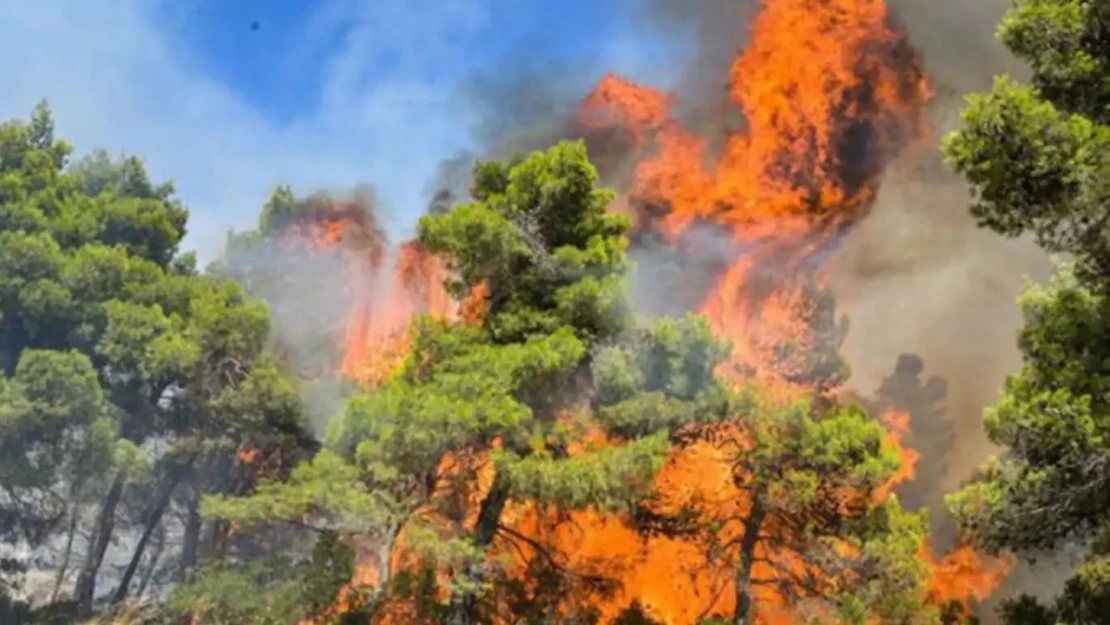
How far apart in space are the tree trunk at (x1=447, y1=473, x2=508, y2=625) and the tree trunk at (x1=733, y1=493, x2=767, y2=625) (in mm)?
4038

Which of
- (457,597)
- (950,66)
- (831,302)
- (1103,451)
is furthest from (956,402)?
(1103,451)

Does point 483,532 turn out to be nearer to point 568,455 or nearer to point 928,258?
point 568,455

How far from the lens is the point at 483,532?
1506 cm

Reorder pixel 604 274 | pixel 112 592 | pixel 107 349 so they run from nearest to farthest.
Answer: pixel 604 274 → pixel 107 349 → pixel 112 592

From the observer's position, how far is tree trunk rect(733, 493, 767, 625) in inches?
590

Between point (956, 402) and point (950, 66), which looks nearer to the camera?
point (956, 402)

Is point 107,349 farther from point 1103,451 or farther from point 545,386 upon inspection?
point 1103,451

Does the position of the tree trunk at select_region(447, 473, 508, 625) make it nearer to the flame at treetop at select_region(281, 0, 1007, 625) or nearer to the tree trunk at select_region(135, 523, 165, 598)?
the flame at treetop at select_region(281, 0, 1007, 625)

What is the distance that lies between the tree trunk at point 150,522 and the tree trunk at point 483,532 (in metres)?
10.1

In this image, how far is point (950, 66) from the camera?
83.6 feet

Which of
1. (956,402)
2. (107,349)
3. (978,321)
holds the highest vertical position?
(978,321)

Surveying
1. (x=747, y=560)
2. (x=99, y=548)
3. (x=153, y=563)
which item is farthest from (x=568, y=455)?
(x=153, y=563)

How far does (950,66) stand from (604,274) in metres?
15.1

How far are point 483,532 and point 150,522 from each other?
1097 cm
